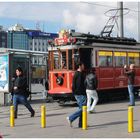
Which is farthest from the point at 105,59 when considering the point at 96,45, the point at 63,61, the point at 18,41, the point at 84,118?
the point at 18,41

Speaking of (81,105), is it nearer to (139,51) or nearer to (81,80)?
(81,80)

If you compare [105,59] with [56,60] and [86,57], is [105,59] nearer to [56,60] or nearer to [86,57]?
[86,57]

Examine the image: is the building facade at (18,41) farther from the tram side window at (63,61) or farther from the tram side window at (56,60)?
the tram side window at (63,61)

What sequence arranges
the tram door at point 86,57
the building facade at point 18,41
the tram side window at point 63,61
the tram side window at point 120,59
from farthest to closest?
the building facade at point 18,41 → the tram side window at point 120,59 → the tram door at point 86,57 → the tram side window at point 63,61

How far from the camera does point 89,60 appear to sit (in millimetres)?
20844

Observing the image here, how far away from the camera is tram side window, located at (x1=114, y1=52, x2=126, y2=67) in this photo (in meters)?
22.3

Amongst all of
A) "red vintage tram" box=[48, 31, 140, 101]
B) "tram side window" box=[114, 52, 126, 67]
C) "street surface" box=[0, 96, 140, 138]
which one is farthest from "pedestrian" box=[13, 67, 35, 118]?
"tram side window" box=[114, 52, 126, 67]

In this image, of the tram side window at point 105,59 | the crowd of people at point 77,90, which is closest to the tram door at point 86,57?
the tram side window at point 105,59

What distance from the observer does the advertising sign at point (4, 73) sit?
69.1 feet

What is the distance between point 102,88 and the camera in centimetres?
2134

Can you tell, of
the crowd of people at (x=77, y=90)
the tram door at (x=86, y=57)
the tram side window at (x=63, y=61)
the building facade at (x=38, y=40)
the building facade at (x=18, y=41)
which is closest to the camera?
the crowd of people at (x=77, y=90)

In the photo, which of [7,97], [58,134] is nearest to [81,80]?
[58,134]

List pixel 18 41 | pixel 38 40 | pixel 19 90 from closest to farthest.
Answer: pixel 19 90
pixel 18 41
pixel 38 40

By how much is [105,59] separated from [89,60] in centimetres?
120
